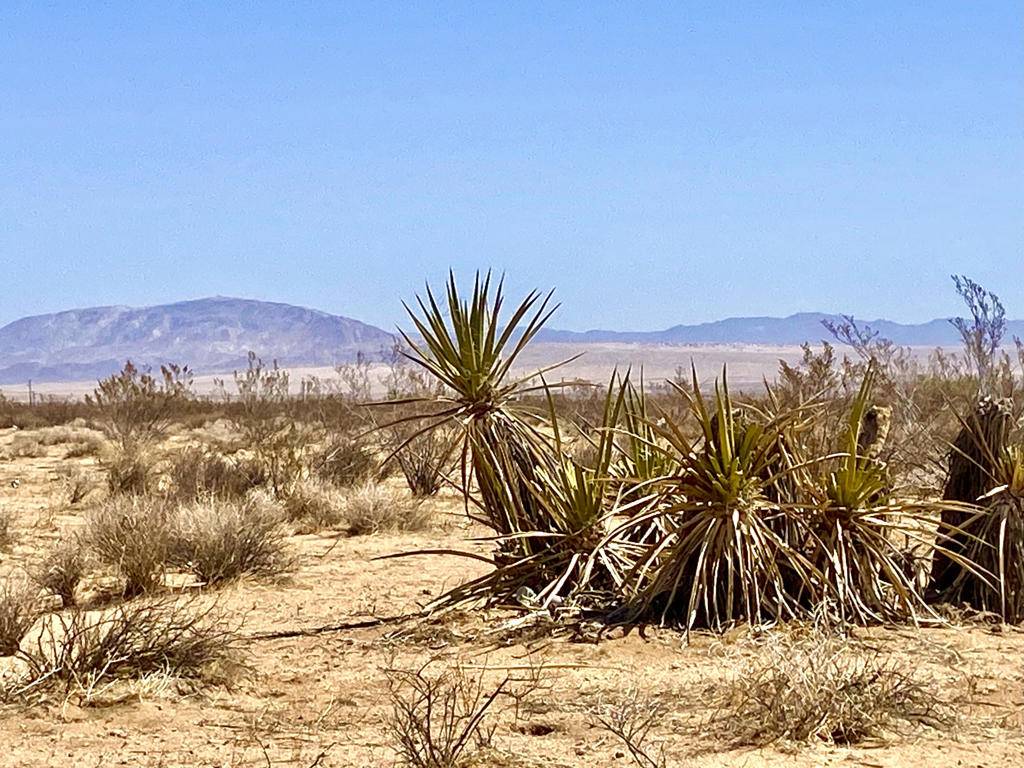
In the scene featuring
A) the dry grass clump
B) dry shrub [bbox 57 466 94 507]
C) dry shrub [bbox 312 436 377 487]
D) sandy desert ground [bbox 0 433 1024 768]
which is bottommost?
sandy desert ground [bbox 0 433 1024 768]

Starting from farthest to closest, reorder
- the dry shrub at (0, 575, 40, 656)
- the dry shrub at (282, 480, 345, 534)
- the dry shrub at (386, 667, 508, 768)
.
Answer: the dry shrub at (282, 480, 345, 534) → the dry shrub at (0, 575, 40, 656) → the dry shrub at (386, 667, 508, 768)

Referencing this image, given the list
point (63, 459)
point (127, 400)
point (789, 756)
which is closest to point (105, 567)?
point (789, 756)

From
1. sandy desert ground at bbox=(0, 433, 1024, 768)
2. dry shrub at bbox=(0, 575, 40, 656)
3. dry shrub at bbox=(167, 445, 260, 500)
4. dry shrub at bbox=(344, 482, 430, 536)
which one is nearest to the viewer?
sandy desert ground at bbox=(0, 433, 1024, 768)

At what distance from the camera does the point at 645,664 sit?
7531 mm

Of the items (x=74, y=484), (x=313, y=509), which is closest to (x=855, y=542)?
(x=313, y=509)

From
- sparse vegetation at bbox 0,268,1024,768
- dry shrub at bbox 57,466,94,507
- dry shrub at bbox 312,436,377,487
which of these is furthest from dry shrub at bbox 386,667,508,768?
dry shrub at bbox 57,466,94,507

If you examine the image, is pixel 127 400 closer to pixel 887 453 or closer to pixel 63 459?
pixel 63 459

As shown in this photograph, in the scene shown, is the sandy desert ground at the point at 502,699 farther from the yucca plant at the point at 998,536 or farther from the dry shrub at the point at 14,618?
the dry shrub at the point at 14,618

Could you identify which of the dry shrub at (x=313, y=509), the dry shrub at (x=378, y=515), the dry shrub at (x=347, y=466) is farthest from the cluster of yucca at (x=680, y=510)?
the dry shrub at (x=347, y=466)

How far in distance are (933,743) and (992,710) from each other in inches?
28.4

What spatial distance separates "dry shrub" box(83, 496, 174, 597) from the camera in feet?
33.7

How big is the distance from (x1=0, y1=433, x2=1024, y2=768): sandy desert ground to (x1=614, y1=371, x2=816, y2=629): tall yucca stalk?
1.18 ft

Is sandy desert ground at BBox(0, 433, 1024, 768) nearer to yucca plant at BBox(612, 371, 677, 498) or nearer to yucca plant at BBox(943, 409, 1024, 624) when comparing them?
yucca plant at BBox(943, 409, 1024, 624)

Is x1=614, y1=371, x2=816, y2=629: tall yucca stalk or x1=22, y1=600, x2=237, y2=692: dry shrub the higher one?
x1=614, y1=371, x2=816, y2=629: tall yucca stalk
